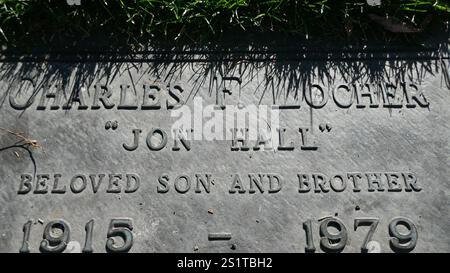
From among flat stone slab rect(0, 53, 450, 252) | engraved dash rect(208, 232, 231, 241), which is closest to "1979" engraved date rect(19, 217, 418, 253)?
flat stone slab rect(0, 53, 450, 252)

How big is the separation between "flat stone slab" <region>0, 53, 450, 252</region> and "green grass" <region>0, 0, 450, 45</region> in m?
0.21

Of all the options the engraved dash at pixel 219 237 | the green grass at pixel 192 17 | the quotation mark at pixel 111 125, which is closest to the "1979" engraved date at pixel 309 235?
the engraved dash at pixel 219 237

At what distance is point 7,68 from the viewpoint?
2.77m

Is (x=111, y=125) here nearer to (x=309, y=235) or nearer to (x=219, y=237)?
(x=219, y=237)

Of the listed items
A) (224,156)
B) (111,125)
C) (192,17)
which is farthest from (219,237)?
(192,17)

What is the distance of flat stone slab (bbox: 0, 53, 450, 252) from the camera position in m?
2.41

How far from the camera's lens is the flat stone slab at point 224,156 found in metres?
2.41

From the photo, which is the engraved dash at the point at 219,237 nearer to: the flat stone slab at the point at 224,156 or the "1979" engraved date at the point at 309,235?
the flat stone slab at the point at 224,156

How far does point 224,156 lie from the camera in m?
2.57

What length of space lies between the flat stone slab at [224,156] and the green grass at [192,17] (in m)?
0.21

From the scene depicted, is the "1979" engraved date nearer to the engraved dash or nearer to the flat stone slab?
the flat stone slab

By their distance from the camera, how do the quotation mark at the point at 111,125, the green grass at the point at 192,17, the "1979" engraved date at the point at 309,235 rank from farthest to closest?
1. the green grass at the point at 192,17
2. the quotation mark at the point at 111,125
3. the "1979" engraved date at the point at 309,235
